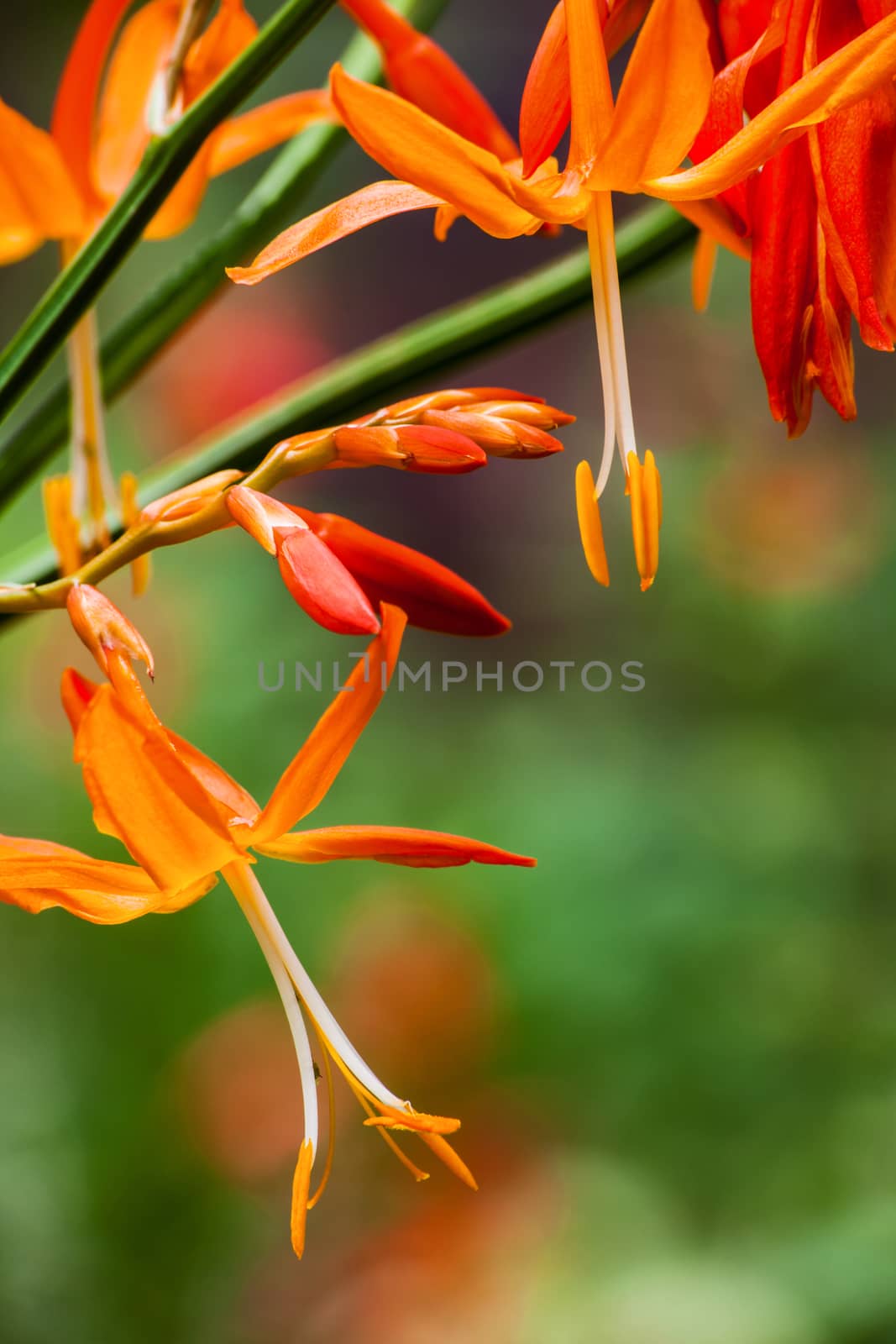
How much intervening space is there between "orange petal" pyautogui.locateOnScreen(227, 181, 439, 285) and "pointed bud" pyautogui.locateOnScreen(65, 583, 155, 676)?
0.09 m

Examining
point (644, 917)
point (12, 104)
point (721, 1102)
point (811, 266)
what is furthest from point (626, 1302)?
point (12, 104)

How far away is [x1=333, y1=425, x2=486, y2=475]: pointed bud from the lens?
33cm

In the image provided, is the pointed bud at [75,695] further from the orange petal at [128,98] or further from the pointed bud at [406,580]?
the orange petal at [128,98]

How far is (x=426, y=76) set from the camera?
16.8 inches

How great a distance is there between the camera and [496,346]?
44 centimetres

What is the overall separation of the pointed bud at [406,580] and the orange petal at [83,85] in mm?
203

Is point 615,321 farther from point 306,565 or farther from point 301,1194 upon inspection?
point 301,1194

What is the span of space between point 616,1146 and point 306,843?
3.30ft

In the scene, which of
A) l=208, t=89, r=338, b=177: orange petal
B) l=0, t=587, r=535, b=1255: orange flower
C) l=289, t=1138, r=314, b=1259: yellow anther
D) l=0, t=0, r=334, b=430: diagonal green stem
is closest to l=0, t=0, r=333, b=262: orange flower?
l=208, t=89, r=338, b=177: orange petal

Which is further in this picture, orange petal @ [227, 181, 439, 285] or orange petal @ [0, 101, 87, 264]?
orange petal @ [0, 101, 87, 264]

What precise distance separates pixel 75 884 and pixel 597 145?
0.78 ft

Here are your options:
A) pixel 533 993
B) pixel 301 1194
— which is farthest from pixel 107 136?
pixel 533 993

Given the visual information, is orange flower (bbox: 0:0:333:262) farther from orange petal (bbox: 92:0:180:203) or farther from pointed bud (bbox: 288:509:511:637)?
pointed bud (bbox: 288:509:511:637)

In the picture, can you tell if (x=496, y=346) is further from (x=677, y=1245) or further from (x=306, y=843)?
(x=677, y=1245)
